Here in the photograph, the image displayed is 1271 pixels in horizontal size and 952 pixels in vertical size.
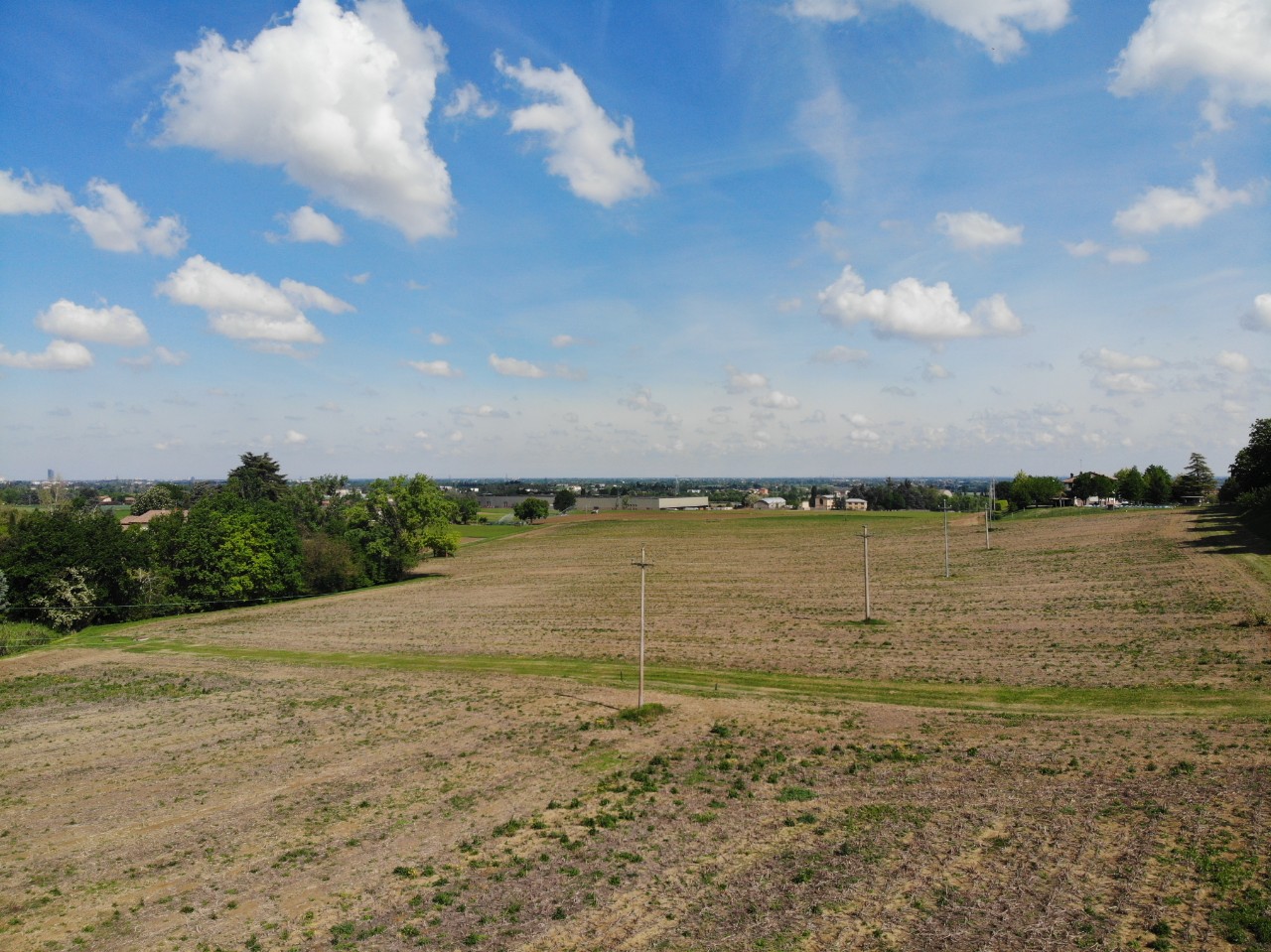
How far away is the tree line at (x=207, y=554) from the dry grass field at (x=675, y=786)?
18.4 m

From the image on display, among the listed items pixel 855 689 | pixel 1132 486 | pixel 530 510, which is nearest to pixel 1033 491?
pixel 1132 486

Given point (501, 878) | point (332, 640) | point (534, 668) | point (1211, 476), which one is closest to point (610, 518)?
point (332, 640)

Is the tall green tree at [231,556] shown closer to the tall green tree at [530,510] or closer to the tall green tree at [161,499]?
the tall green tree at [161,499]

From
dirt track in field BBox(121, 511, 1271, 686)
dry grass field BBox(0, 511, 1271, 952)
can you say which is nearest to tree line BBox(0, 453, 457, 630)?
dirt track in field BBox(121, 511, 1271, 686)

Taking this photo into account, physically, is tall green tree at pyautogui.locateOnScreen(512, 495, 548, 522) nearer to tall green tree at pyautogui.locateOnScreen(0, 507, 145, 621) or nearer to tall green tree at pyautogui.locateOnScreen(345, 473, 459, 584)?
tall green tree at pyautogui.locateOnScreen(345, 473, 459, 584)

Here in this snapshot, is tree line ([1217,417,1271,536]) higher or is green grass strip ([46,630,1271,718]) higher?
tree line ([1217,417,1271,536])

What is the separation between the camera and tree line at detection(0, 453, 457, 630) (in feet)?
212

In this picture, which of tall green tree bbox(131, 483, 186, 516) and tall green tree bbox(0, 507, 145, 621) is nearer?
tall green tree bbox(0, 507, 145, 621)

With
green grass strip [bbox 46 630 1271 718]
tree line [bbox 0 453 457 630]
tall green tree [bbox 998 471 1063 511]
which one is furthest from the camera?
tall green tree [bbox 998 471 1063 511]

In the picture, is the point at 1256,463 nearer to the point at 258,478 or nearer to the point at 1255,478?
the point at 1255,478

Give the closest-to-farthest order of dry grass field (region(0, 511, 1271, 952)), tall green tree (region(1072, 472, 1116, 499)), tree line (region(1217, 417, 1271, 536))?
dry grass field (region(0, 511, 1271, 952)) < tree line (region(1217, 417, 1271, 536)) < tall green tree (region(1072, 472, 1116, 499))

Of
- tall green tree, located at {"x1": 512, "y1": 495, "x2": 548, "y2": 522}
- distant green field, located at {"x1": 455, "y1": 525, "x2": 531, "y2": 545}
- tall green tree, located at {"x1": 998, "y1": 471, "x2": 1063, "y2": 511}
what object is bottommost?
distant green field, located at {"x1": 455, "y1": 525, "x2": 531, "y2": 545}

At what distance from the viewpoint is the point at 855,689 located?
3192 cm

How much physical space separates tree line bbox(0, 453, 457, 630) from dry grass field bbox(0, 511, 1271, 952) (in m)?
18.4
